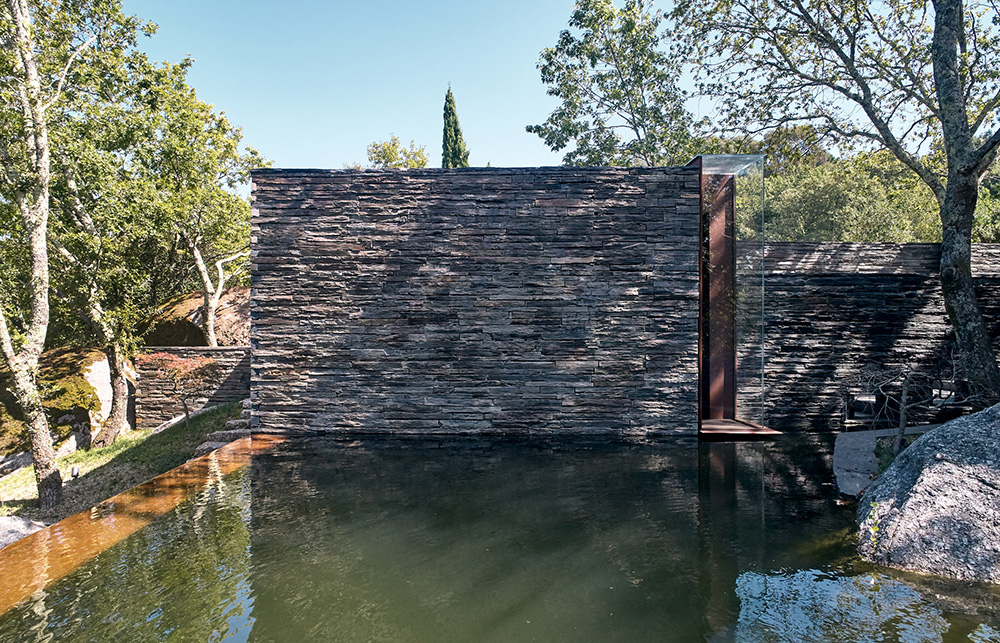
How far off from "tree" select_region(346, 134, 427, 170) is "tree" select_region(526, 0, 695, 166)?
26.6 feet

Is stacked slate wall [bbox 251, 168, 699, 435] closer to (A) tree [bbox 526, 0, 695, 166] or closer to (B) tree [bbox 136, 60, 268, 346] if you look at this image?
(B) tree [bbox 136, 60, 268, 346]

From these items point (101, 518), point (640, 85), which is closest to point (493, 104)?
point (640, 85)

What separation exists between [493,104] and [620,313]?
1199 centimetres

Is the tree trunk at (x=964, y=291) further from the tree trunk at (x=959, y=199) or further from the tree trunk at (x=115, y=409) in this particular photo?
the tree trunk at (x=115, y=409)

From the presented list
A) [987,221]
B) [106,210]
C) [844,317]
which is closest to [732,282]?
[844,317]

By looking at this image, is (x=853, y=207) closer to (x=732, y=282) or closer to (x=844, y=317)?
(x=844, y=317)

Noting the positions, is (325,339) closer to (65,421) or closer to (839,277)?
(839,277)

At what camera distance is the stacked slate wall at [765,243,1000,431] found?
718cm

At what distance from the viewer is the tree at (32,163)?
7637mm

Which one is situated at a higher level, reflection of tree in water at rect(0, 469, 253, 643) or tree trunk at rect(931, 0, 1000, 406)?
tree trunk at rect(931, 0, 1000, 406)

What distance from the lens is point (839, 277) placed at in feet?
23.8

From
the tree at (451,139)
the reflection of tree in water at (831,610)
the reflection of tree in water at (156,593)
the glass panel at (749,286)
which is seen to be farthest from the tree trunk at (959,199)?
the tree at (451,139)

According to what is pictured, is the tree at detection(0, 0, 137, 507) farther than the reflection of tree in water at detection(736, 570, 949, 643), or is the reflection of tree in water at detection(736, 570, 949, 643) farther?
the tree at detection(0, 0, 137, 507)

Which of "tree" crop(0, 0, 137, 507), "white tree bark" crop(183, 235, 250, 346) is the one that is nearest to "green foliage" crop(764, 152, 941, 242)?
"white tree bark" crop(183, 235, 250, 346)
